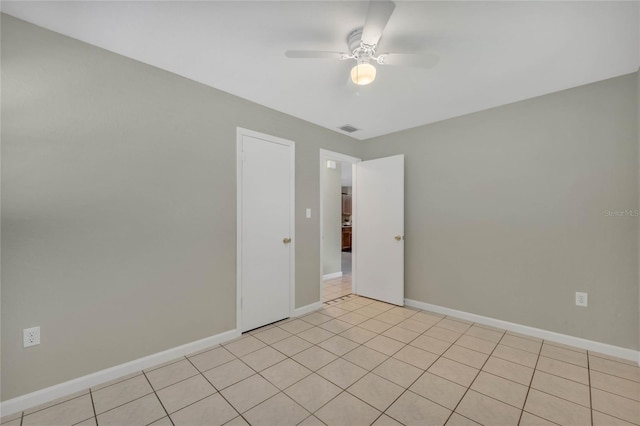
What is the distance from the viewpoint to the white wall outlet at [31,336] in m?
1.72

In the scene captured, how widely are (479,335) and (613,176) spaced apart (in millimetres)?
1929

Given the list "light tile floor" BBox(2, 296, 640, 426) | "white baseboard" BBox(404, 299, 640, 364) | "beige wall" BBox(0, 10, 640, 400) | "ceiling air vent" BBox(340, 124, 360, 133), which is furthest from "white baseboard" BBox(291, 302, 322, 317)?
Result: "ceiling air vent" BBox(340, 124, 360, 133)

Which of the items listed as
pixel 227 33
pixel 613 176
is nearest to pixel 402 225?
pixel 613 176

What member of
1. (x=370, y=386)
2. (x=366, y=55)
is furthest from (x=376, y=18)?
(x=370, y=386)

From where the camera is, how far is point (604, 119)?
2.42m

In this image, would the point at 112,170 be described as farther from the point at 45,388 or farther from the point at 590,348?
the point at 590,348

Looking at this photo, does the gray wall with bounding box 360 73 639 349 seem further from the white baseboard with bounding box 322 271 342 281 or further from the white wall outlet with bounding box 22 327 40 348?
the white wall outlet with bounding box 22 327 40 348

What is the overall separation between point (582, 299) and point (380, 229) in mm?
2201

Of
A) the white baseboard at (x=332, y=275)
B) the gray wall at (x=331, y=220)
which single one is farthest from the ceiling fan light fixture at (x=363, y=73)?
the white baseboard at (x=332, y=275)

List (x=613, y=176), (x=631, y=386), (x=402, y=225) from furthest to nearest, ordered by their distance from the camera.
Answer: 1. (x=402, y=225)
2. (x=613, y=176)
3. (x=631, y=386)

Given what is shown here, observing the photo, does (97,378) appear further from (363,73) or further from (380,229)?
(380,229)

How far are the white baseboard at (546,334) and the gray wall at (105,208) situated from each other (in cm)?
261

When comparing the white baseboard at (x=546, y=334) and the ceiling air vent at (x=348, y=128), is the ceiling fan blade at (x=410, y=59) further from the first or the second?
the white baseboard at (x=546, y=334)

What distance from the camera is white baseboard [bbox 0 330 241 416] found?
Result: 168 centimetres
